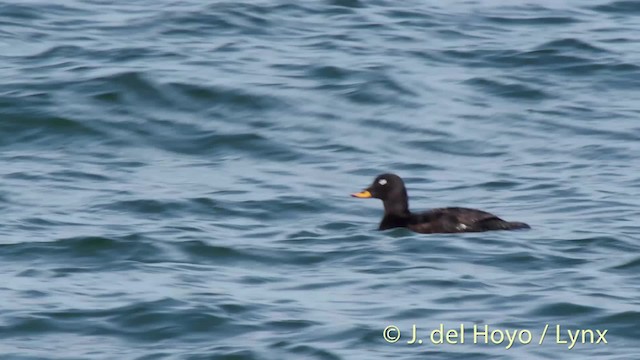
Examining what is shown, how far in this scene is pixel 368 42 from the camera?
19219 mm

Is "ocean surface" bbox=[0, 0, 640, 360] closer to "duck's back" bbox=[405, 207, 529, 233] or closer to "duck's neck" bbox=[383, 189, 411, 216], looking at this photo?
"duck's back" bbox=[405, 207, 529, 233]

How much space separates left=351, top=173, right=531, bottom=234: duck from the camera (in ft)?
41.8

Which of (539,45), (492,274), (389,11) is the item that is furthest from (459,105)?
(492,274)

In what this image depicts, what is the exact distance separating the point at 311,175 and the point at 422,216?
1.77m

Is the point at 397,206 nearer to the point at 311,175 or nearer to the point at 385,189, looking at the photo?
the point at 385,189

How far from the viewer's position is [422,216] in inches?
522

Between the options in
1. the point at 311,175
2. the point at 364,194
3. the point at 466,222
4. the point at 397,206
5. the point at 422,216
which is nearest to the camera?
the point at 466,222

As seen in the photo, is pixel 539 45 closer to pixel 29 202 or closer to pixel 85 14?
pixel 85 14

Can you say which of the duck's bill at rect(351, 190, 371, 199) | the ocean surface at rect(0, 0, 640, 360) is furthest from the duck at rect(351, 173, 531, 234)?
the ocean surface at rect(0, 0, 640, 360)

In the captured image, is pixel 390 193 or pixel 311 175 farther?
pixel 311 175

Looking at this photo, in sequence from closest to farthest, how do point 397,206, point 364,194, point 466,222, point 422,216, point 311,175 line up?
point 466,222 < point 422,216 < point 397,206 < point 364,194 < point 311,175

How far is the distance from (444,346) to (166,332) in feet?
4.92

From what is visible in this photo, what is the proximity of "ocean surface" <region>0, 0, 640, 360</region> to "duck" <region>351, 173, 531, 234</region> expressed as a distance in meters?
0.11

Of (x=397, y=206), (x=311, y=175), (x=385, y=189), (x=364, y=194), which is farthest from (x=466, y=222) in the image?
(x=311, y=175)
